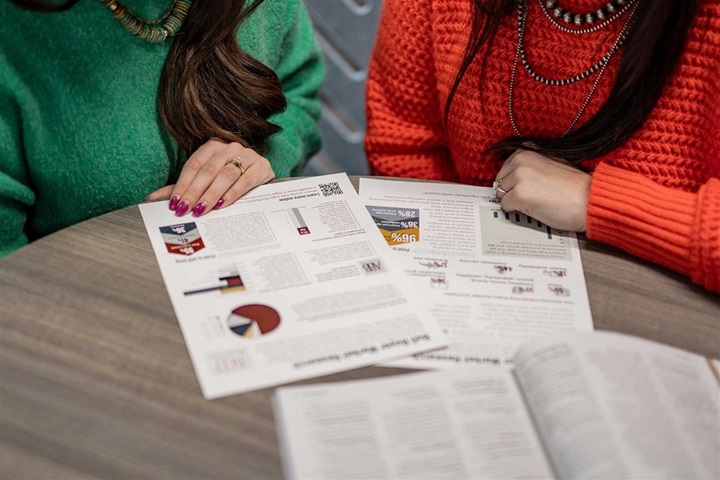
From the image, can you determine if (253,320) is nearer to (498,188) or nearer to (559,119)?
(498,188)

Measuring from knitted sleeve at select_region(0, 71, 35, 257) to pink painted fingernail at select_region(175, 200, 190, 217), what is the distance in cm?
20

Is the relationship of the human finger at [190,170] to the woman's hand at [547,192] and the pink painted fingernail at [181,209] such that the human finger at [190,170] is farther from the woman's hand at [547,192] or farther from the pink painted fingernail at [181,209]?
the woman's hand at [547,192]

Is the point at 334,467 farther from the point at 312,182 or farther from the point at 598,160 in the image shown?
the point at 598,160

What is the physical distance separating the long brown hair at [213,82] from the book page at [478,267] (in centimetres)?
20

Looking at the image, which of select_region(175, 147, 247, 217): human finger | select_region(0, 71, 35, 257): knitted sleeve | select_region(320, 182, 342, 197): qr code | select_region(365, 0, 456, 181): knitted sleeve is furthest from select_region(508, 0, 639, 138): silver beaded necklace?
select_region(0, 71, 35, 257): knitted sleeve

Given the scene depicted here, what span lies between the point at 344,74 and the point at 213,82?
0.74 meters

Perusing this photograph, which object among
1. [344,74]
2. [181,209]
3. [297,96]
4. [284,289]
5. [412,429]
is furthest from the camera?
[344,74]

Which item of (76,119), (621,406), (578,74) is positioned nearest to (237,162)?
(76,119)

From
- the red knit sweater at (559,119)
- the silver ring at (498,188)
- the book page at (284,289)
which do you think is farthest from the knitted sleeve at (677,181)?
the book page at (284,289)

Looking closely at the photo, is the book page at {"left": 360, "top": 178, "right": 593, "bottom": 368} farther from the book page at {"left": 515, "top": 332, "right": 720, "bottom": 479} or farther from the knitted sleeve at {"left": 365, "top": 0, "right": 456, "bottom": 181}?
the knitted sleeve at {"left": 365, "top": 0, "right": 456, "bottom": 181}

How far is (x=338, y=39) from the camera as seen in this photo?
1.62 meters

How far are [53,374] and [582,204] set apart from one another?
1.87 feet

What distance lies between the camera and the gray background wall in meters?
1.57

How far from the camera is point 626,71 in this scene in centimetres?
84
